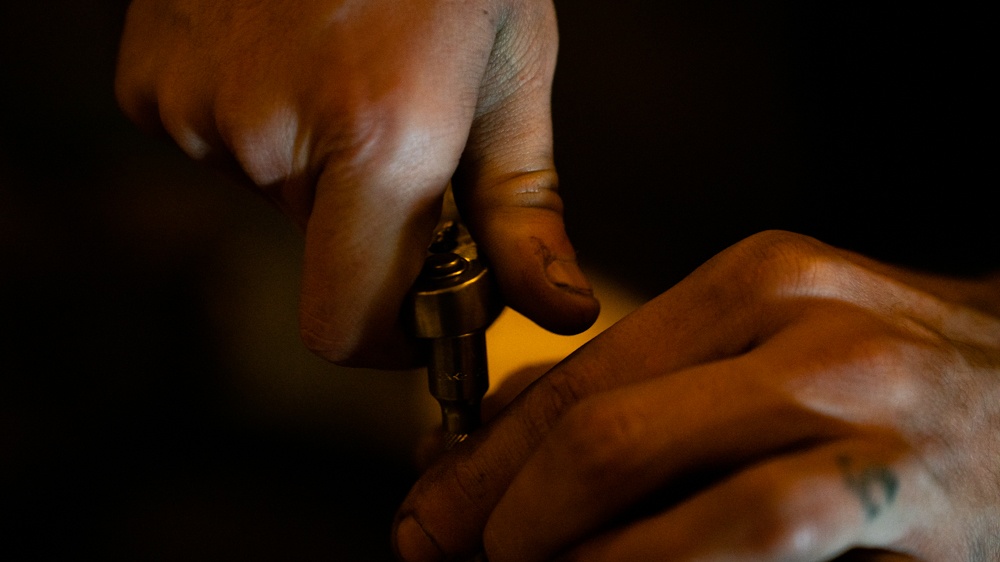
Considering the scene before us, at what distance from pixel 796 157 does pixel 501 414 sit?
0.74 metres

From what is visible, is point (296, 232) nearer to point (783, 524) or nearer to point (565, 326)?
point (565, 326)

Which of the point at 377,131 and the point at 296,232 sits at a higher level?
the point at 377,131

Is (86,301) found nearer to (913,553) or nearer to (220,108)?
(220,108)

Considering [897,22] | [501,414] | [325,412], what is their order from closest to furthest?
[501,414]
[897,22]
[325,412]

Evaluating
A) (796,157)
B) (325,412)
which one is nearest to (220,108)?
(325,412)

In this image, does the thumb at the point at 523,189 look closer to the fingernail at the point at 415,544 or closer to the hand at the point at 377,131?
the hand at the point at 377,131

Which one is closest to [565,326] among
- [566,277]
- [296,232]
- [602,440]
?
[566,277]

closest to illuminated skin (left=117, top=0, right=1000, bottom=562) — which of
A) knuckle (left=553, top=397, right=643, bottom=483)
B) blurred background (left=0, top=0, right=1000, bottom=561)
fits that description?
knuckle (left=553, top=397, right=643, bottom=483)

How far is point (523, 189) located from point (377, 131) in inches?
6.2

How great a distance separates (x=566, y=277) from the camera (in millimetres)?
560

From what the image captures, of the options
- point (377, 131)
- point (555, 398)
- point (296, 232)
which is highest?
point (377, 131)

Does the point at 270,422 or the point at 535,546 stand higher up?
the point at 535,546

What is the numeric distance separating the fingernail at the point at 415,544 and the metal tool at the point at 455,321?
9cm

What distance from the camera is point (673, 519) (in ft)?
1.29
